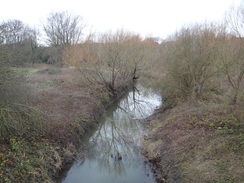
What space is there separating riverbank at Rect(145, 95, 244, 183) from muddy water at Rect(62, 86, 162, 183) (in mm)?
574

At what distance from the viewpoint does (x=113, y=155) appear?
315 inches

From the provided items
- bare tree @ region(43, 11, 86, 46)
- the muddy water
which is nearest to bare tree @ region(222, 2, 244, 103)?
the muddy water

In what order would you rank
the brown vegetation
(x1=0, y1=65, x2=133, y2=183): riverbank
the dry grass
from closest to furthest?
(x1=0, y1=65, x2=133, y2=183): riverbank < the brown vegetation < the dry grass

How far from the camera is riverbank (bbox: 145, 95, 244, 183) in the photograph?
16.6ft

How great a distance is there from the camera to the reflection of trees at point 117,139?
24.7 feet

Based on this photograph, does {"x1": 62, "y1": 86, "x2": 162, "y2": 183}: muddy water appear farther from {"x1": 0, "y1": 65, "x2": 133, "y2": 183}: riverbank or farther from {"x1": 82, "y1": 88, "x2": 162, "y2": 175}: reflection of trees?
{"x1": 0, "y1": 65, "x2": 133, "y2": 183}: riverbank

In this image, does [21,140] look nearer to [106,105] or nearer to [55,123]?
[55,123]

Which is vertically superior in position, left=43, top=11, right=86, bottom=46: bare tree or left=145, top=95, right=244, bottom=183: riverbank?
left=43, top=11, right=86, bottom=46: bare tree

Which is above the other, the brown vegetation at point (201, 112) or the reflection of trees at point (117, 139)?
the brown vegetation at point (201, 112)

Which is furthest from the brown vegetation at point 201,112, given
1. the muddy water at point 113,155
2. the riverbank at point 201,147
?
the muddy water at point 113,155

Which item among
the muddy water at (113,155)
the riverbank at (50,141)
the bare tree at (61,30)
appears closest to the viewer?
the riverbank at (50,141)

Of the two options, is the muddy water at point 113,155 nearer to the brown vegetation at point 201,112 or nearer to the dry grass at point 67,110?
the brown vegetation at point 201,112

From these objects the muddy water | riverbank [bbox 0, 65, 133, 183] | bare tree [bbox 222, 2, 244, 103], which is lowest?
the muddy water

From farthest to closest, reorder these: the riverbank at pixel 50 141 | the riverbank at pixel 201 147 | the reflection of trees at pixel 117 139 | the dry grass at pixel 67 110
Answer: the dry grass at pixel 67 110 → the reflection of trees at pixel 117 139 → the riverbank at pixel 50 141 → the riverbank at pixel 201 147
